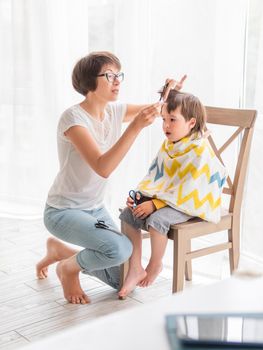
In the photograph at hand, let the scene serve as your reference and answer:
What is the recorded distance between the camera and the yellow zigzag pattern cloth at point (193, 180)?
2381mm

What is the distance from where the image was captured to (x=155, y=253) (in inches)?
95.9

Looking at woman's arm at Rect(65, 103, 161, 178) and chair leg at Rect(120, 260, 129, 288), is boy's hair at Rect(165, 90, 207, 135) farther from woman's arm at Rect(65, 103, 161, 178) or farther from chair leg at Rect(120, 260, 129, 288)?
chair leg at Rect(120, 260, 129, 288)

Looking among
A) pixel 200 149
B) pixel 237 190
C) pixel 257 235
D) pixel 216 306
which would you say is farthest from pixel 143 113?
pixel 216 306

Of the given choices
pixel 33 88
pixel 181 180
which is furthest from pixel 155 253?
pixel 33 88

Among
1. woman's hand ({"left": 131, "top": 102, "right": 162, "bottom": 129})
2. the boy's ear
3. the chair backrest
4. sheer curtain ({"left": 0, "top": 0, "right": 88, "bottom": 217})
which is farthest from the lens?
sheer curtain ({"left": 0, "top": 0, "right": 88, "bottom": 217})

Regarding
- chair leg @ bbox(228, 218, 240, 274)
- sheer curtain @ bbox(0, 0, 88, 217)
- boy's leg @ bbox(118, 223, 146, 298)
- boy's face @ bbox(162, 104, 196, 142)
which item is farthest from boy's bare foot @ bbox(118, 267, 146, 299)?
sheer curtain @ bbox(0, 0, 88, 217)

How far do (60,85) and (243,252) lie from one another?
1.57 m

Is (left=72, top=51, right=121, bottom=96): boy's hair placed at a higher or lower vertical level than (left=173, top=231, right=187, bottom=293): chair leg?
higher

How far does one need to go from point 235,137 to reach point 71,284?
0.91 meters

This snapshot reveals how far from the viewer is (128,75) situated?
130 inches

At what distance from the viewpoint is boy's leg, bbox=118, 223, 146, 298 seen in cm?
253

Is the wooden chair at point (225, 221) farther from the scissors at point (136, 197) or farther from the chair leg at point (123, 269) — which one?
the scissors at point (136, 197)

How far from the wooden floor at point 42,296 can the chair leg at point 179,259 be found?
0.76ft

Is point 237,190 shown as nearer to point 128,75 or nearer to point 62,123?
point 62,123
